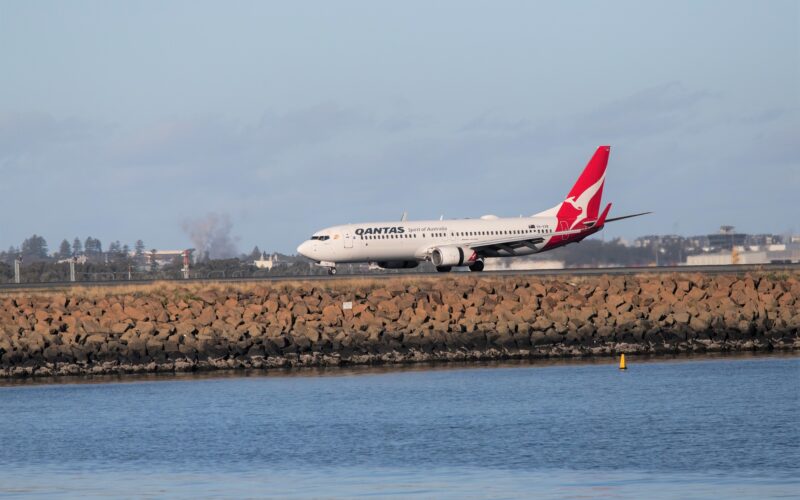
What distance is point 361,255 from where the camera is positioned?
75938 millimetres

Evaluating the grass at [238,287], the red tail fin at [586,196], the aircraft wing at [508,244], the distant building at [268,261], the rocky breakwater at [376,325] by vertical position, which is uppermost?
the red tail fin at [586,196]

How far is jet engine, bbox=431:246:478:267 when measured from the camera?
245 ft

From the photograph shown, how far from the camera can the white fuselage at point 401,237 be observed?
248ft

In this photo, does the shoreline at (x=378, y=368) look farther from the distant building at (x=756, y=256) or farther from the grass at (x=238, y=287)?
the distant building at (x=756, y=256)

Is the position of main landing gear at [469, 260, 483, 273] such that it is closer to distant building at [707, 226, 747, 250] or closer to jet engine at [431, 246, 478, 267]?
jet engine at [431, 246, 478, 267]

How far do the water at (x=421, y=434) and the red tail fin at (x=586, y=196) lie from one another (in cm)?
3511

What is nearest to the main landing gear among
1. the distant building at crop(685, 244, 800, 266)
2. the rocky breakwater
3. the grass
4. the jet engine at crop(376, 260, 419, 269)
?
the jet engine at crop(376, 260, 419, 269)

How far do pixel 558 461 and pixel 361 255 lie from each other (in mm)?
47398

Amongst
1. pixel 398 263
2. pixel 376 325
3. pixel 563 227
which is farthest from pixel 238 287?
pixel 563 227

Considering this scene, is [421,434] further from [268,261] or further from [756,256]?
[268,261]

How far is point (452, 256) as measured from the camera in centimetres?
7469

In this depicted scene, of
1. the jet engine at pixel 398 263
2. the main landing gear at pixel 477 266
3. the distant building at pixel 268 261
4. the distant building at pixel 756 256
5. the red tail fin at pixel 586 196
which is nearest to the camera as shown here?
the main landing gear at pixel 477 266

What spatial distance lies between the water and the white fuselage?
30261mm

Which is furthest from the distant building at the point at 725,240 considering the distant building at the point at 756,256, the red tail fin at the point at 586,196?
the red tail fin at the point at 586,196
